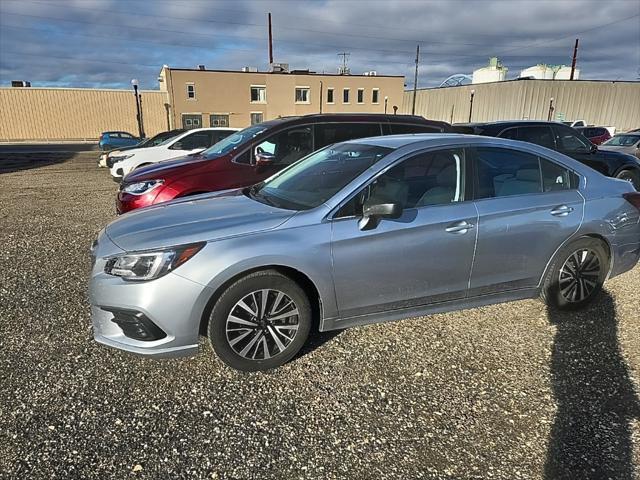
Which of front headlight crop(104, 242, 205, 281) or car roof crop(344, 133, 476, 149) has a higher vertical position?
car roof crop(344, 133, 476, 149)

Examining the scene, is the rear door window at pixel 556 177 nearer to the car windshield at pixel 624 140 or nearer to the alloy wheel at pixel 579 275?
the alloy wheel at pixel 579 275

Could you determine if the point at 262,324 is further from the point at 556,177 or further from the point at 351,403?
the point at 556,177

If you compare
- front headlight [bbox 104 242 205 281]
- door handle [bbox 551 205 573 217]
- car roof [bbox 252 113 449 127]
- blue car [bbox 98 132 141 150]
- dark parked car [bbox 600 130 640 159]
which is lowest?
blue car [bbox 98 132 141 150]

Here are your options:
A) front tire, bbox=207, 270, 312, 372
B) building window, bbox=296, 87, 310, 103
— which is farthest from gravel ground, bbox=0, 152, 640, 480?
building window, bbox=296, 87, 310, 103

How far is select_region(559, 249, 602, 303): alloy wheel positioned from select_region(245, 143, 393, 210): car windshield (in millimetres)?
1915

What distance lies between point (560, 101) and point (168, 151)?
175 ft

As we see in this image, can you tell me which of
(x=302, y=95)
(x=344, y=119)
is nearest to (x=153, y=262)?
(x=344, y=119)

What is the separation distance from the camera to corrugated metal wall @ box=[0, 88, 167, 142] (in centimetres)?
4934

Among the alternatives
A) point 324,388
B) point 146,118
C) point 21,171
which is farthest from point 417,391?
point 146,118

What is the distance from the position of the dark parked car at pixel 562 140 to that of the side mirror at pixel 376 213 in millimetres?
5643

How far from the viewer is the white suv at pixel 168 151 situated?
1116 centimetres

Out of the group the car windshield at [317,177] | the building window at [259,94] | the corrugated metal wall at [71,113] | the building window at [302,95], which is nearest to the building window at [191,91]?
the corrugated metal wall at [71,113]

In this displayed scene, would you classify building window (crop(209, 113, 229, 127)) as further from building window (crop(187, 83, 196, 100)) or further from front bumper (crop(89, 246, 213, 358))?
front bumper (crop(89, 246, 213, 358))

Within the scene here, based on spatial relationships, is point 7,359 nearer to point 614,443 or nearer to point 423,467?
point 423,467
